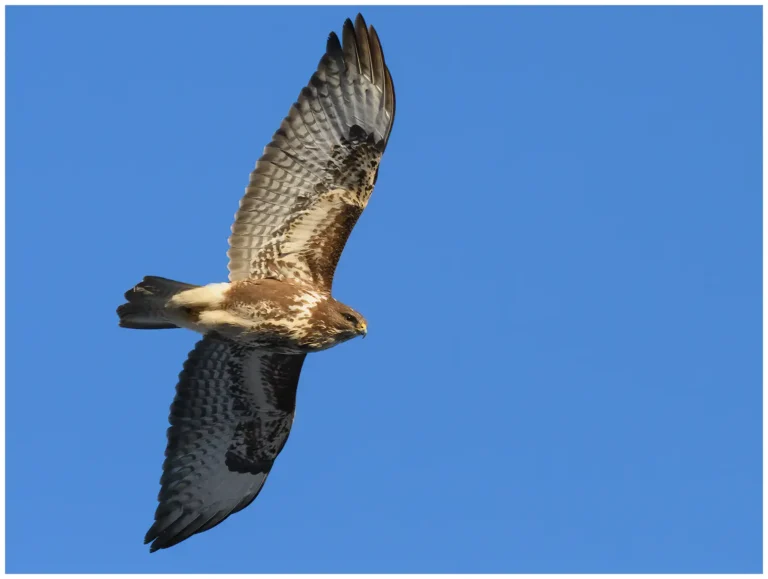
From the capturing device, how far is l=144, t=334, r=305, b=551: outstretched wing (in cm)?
1338

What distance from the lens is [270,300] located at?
1212cm

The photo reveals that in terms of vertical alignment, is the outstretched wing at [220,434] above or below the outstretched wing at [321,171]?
below

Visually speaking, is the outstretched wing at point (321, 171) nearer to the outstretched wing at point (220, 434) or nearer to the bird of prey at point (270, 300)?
the bird of prey at point (270, 300)

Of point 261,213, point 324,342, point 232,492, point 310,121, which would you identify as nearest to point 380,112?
point 310,121

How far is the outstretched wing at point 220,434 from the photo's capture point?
1338cm

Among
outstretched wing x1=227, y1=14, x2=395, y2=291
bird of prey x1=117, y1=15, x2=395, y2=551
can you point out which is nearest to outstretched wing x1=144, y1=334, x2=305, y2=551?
bird of prey x1=117, y1=15, x2=395, y2=551

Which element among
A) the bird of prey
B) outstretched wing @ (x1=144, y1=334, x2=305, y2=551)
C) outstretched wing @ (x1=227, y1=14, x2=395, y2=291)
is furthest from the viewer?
outstretched wing @ (x1=144, y1=334, x2=305, y2=551)

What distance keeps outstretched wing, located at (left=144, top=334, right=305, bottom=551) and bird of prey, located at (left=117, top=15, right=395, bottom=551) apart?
0.5 inches

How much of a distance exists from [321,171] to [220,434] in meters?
3.17

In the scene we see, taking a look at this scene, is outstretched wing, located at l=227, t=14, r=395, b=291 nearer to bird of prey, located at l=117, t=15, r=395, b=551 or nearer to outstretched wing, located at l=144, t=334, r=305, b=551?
bird of prey, located at l=117, t=15, r=395, b=551

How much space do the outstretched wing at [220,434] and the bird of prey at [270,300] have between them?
0.04 ft

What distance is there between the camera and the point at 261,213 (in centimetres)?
1268

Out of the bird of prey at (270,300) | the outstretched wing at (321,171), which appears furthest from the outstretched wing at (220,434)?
the outstretched wing at (321,171)

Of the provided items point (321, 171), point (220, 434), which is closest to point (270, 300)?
point (321, 171)
